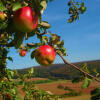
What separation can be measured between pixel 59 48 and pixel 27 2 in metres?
0.45

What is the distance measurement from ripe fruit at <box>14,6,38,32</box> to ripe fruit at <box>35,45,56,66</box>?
256 millimetres

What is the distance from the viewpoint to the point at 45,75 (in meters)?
28.3

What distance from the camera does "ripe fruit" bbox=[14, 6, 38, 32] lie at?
3.18 feet

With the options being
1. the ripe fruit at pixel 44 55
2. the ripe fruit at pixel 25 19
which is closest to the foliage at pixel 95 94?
the ripe fruit at pixel 44 55

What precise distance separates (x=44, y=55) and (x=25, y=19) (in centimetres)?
31

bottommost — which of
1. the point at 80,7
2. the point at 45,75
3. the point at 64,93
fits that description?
the point at 64,93

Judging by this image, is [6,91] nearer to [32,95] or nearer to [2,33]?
[32,95]

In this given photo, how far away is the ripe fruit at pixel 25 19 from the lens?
0.97 m

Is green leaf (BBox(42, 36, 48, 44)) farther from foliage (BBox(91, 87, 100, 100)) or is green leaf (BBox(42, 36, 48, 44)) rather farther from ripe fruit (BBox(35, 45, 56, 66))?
foliage (BBox(91, 87, 100, 100))

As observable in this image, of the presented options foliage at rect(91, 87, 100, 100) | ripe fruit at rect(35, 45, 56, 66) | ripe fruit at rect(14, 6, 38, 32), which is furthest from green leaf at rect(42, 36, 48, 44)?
foliage at rect(91, 87, 100, 100)

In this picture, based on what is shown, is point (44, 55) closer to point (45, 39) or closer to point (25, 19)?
point (45, 39)

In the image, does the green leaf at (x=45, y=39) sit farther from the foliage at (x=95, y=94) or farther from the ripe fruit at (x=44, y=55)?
the foliage at (x=95, y=94)

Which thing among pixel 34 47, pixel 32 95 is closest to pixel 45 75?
pixel 32 95

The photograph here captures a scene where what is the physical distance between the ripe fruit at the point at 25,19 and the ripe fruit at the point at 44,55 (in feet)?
0.84
